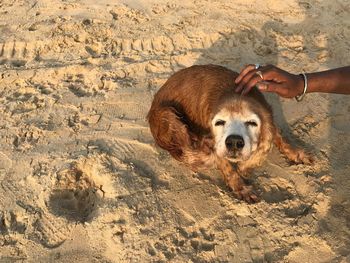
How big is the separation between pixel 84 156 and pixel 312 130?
2.37 m

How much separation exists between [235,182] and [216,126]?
1.81 feet

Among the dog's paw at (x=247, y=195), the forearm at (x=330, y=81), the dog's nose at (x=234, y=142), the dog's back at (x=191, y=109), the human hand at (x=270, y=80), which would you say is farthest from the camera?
the dog's back at (x=191, y=109)

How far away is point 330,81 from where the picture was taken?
346 centimetres

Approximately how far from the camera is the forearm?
3.42 m

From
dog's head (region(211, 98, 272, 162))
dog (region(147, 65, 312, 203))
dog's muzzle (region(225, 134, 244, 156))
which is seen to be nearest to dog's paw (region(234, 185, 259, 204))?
dog (region(147, 65, 312, 203))

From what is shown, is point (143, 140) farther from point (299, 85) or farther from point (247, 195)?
point (299, 85)

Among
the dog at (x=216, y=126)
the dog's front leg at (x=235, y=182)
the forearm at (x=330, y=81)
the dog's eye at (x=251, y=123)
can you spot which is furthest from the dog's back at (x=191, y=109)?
the forearm at (x=330, y=81)

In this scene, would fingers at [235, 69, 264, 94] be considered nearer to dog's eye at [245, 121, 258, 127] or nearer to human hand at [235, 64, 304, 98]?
human hand at [235, 64, 304, 98]

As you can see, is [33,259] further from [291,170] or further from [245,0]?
[245,0]

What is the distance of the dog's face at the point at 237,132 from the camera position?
3350mm

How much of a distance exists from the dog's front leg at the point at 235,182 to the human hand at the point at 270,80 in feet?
2.51

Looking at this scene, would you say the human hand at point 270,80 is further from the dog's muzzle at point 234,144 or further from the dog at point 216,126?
the dog's muzzle at point 234,144

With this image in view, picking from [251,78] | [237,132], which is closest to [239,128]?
[237,132]

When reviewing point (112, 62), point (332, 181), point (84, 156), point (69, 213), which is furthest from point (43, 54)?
point (332, 181)
